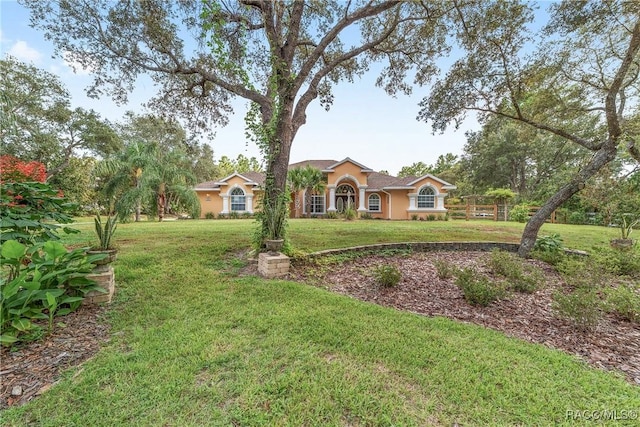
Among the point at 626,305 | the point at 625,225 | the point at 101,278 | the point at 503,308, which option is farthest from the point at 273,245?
the point at 625,225

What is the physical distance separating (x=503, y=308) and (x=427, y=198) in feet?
56.3

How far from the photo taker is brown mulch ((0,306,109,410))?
1.99 meters

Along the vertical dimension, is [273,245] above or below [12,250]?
below

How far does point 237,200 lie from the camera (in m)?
20.4

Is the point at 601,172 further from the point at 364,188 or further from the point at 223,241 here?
the point at 364,188

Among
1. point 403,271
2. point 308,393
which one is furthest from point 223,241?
point 308,393

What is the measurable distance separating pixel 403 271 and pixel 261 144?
412 cm

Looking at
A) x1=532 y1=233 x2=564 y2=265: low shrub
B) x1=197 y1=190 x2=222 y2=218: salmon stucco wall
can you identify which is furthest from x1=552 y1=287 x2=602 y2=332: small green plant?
x1=197 y1=190 x2=222 y2=218: salmon stucco wall

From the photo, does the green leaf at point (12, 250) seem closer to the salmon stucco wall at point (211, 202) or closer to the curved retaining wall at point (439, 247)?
the curved retaining wall at point (439, 247)

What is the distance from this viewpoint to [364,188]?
20156 millimetres

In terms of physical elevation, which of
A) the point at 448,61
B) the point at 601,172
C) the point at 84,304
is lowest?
the point at 84,304

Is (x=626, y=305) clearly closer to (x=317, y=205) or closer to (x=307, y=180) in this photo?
(x=307, y=180)

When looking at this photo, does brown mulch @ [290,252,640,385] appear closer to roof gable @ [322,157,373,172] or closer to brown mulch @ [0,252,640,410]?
brown mulch @ [0,252,640,410]

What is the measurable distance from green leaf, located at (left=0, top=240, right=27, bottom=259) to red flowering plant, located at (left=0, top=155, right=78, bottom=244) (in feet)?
1.36
